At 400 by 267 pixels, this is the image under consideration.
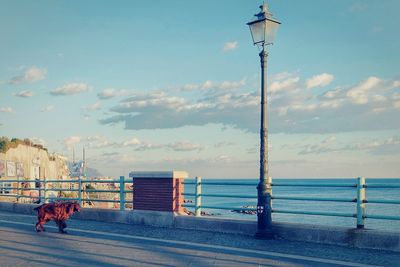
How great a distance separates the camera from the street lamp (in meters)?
10.4

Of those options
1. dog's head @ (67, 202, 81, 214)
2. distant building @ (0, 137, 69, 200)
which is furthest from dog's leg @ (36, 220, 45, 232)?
distant building @ (0, 137, 69, 200)

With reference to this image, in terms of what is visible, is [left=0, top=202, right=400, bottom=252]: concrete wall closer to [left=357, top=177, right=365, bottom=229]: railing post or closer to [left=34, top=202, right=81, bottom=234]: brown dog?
[left=357, top=177, right=365, bottom=229]: railing post

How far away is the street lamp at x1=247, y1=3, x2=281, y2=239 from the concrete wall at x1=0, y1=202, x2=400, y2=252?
37 cm

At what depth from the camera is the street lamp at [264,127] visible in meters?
10.4

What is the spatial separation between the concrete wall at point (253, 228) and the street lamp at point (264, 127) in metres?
0.37

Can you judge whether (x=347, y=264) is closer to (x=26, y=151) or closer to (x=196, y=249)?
(x=196, y=249)


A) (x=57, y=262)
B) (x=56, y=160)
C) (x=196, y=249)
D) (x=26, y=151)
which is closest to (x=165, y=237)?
(x=196, y=249)

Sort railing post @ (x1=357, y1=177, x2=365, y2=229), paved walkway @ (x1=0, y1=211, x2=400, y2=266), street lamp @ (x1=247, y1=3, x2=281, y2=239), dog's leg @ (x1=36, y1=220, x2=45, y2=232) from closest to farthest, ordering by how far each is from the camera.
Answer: paved walkway @ (x1=0, y1=211, x2=400, y2=266), railing post @ (x1=357, y1=177, x2=365, y2=229), street lamp @ (x1=247, y1=3, x2=281, y2=239), dog's leg @ (x1=36, y1=220, x2=45, y2=232)

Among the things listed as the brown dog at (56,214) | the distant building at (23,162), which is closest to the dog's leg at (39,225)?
the brown dog at (56,214)

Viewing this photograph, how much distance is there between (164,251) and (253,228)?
9.28 feet

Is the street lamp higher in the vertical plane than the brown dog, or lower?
higher

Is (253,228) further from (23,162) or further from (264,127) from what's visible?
(23,162)

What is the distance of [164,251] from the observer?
8883mm

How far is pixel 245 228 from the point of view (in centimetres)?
1112
